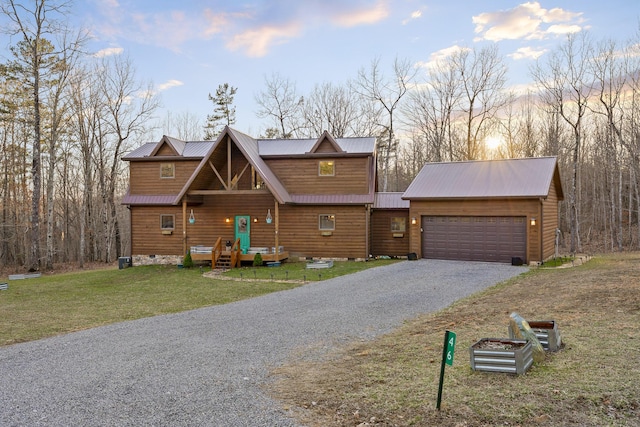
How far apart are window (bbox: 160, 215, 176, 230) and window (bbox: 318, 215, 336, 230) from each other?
7732mm

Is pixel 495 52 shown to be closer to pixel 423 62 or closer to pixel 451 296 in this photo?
pixel 423 62

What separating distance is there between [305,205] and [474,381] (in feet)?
55.3

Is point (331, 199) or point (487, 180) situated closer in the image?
point (487, 180)

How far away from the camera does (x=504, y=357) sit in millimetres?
5156

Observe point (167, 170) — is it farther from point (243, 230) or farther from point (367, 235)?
point (367, 235)

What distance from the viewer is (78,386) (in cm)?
581

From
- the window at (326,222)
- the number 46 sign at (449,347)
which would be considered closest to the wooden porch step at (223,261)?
the window at (326,222)

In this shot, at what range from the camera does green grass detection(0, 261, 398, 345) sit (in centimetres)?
1018

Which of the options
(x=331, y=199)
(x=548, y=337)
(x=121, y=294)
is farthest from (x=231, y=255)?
(x=548, y=337)

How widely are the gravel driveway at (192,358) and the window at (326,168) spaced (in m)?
9.47

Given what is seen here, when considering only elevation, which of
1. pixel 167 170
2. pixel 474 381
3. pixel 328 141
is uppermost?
pixel 328 141

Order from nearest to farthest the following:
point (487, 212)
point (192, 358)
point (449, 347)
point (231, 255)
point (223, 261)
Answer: point (449, 347), point (192, 358), point (487, 212), point (231, 255), point (223, 261)

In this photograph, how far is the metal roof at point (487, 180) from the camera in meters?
18.6

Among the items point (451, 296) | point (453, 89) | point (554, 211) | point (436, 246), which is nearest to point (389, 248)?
point (436, 246)
